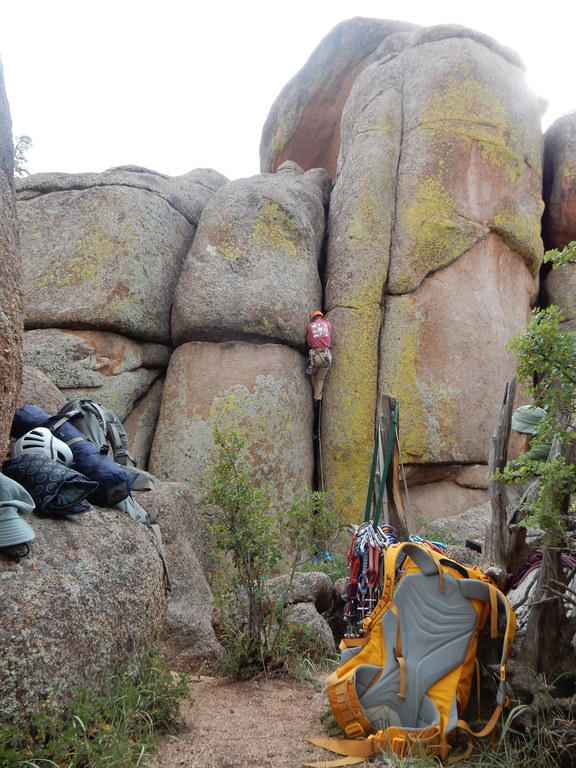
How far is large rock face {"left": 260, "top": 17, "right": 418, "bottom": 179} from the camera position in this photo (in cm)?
1689

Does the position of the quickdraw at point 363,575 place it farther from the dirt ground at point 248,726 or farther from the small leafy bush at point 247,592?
the dirt ground at point 248,726

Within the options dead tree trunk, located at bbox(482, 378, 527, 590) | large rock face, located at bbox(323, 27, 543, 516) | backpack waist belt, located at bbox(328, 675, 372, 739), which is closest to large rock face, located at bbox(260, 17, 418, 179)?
large rock face, located at bbox(323, 27, 543, 516)

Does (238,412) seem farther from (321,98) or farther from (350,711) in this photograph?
(321,98)

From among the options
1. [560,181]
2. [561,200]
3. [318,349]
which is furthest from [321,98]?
[318,349]

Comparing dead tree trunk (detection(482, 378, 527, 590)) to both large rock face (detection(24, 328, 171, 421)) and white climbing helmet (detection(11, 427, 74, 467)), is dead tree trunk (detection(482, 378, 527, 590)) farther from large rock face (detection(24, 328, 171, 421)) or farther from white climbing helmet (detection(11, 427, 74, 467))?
large rock face (detection(24, 328, 171, 421))

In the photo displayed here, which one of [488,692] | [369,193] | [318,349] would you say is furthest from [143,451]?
[488,692]

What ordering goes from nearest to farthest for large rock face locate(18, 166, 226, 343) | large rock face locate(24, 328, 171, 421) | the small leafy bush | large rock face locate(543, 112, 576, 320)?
the small leafy bush, large rock face locate(24, 328, 171, 421), large rock face locate(18, 166, 226, 343), large rock face locate(543, 112, 576, 320)

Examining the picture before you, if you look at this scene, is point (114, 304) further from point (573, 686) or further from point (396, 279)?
point (573, 686)

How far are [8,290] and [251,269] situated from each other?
7701 mm

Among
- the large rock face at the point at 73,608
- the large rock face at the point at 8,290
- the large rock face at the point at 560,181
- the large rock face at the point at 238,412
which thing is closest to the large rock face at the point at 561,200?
the large rock face at the point at 560,181

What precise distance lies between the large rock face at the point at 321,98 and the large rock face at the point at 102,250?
7392mm

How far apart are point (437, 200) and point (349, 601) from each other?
8722 mm

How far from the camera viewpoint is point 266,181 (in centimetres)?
1249

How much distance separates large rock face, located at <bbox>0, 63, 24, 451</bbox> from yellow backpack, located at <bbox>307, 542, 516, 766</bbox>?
2.42 metres
